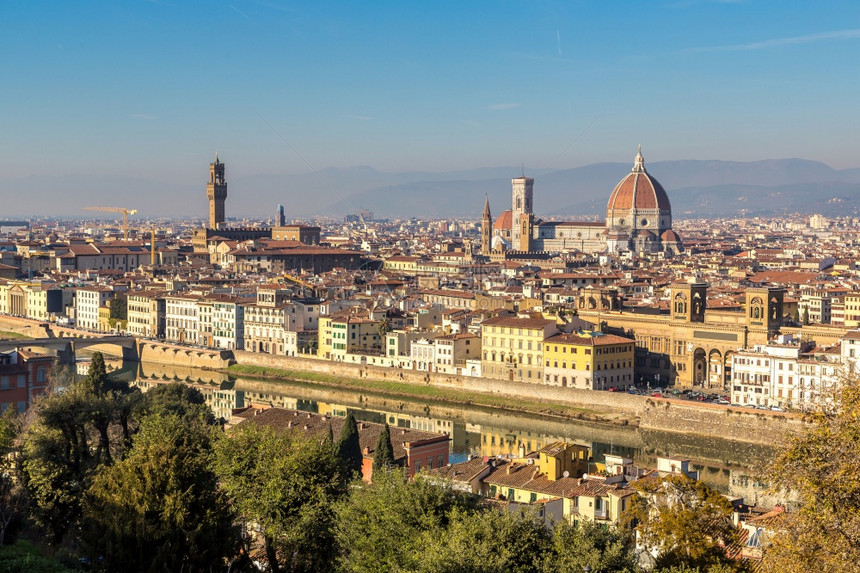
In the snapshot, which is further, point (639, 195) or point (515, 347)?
point (639, 195)

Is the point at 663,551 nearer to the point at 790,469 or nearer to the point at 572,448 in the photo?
the point at 790,469

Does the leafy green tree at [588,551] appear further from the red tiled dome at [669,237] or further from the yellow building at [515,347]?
the red tiled dome at [669,237]

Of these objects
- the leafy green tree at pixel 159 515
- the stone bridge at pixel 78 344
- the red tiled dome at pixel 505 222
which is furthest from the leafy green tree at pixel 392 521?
the red tiled dome at pixel 505 222

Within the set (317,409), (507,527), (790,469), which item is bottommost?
(317,409)

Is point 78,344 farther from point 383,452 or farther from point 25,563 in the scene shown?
point 25,563

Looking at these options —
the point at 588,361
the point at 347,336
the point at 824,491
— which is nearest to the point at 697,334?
the point at 588,361

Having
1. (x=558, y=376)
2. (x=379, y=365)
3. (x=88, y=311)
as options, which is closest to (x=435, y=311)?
(x=379, y=365)
